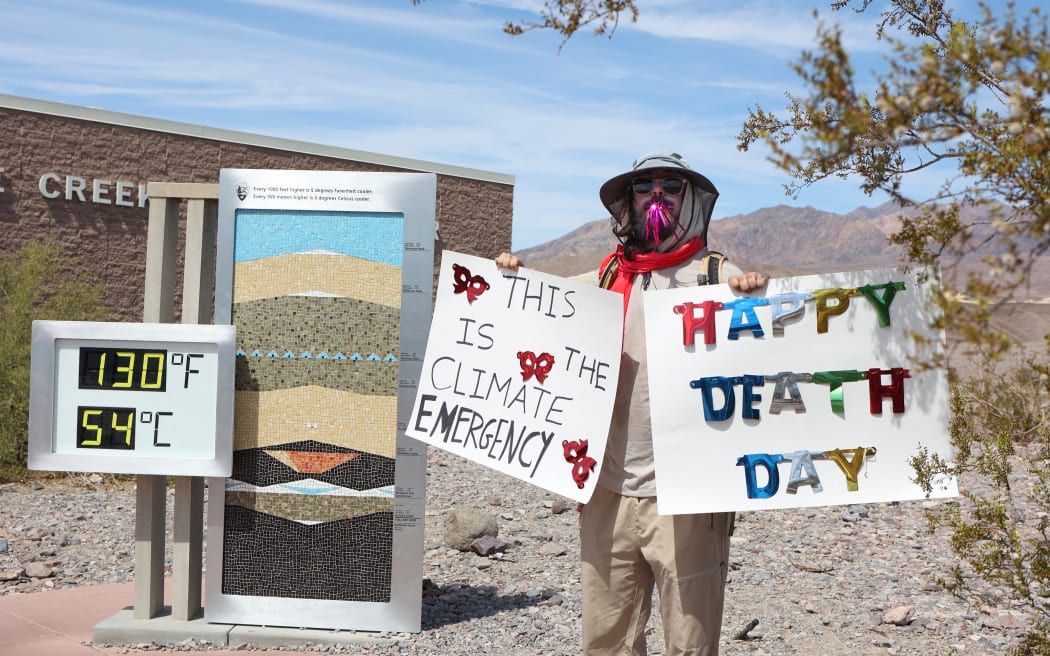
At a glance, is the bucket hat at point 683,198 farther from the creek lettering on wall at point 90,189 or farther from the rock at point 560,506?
the creek lettering on wall at point 90,189

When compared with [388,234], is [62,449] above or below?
below

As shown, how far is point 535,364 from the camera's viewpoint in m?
3.91

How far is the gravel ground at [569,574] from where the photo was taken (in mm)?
5461

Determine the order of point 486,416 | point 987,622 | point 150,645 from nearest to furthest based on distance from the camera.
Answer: point 486,416
point 150,645
point 987,622

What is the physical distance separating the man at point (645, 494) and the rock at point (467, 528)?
3.81 meters

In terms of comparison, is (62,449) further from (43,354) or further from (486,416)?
(486,416)

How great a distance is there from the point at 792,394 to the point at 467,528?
427 cm

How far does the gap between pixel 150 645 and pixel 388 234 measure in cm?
244

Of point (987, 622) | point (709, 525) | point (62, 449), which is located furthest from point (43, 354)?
point (987, 622)

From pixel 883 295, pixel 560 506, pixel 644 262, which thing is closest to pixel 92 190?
pixel 560 506

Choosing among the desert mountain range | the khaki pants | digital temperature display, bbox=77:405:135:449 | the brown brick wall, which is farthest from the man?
the desert mountain range

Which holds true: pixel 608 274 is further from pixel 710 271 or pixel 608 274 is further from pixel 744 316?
pixel 744 316

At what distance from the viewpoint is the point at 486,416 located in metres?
3.94

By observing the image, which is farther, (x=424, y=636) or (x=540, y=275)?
(x=424, y=636)
